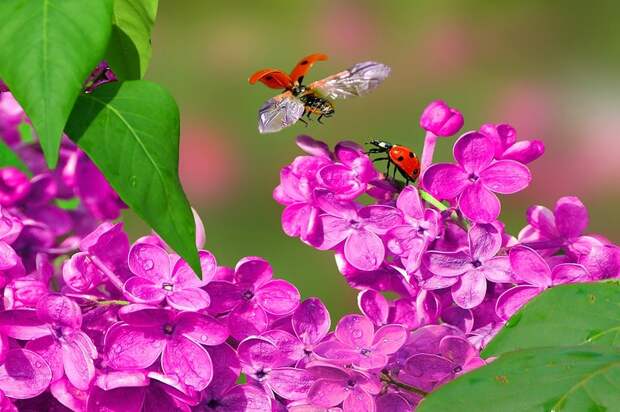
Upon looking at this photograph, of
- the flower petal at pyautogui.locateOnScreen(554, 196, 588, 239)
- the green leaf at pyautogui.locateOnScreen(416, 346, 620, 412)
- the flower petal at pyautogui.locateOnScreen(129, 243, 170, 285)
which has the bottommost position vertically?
the flower petal at pyautogui.locateOnScreen(129, 243, 170, 285)

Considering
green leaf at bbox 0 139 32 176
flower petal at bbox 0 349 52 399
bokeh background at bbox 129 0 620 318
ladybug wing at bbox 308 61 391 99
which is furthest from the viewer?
bokeh background at bbox 129 0 620 318

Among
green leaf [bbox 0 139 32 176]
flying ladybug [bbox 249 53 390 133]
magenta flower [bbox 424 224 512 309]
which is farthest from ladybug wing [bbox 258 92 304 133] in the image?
green leaf [bbox 0 139 32 176]

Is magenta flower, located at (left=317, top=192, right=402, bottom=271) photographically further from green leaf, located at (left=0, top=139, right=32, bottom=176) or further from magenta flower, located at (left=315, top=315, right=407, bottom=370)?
green leaf, located at (left=0, top=139, right=32, bottom=176)

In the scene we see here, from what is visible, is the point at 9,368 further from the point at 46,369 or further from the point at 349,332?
the point at 349,332

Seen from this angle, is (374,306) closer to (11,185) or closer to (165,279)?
(165,279)

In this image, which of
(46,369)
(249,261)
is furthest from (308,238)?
(46,369)

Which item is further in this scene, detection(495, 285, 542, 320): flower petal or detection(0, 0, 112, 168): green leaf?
detection(495, 285, 542, 320): flower petal

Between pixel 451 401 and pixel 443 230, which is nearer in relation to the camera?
pixel 451 401
